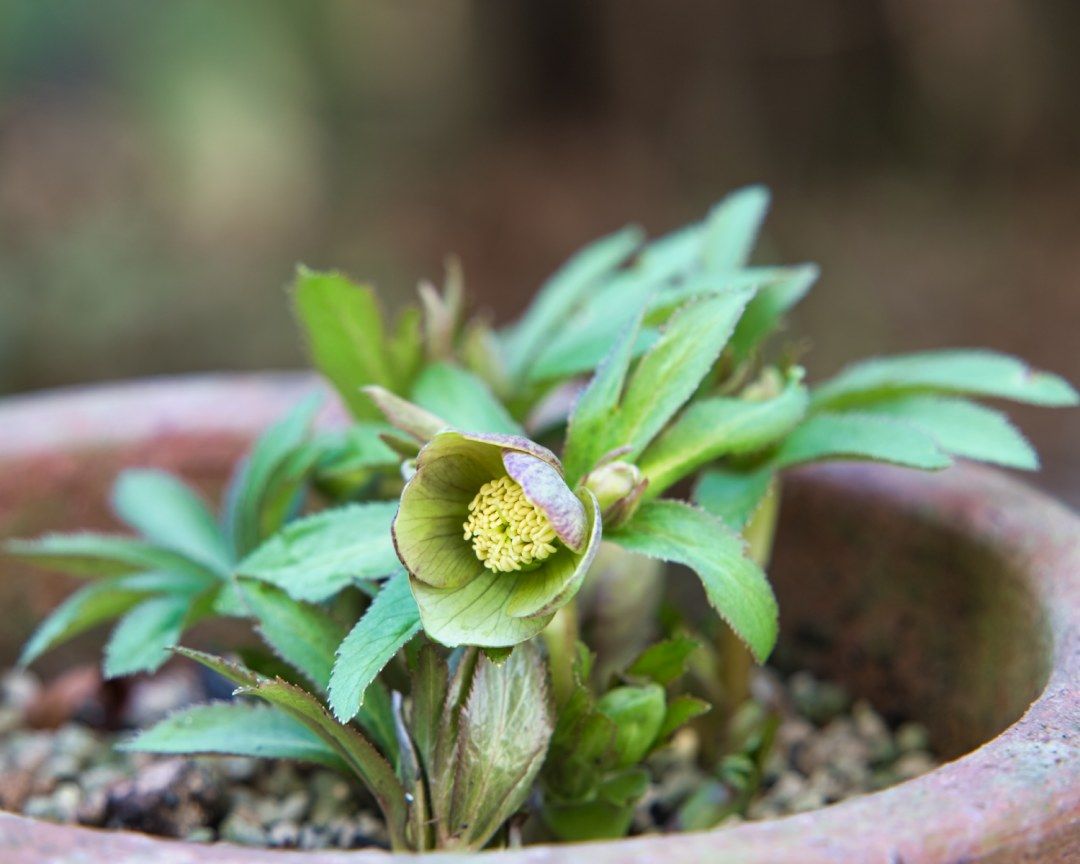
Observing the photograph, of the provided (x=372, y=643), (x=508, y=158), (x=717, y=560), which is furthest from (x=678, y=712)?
(x=508, y=158)

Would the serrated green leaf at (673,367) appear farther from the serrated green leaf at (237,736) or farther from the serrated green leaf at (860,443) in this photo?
the serrated green leaf at (237,736)

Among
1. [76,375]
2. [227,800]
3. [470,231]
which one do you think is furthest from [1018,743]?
[470,231]

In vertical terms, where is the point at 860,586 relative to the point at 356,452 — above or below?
below

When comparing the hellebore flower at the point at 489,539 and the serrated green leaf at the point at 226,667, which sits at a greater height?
the hellebore flower at the point at 489,539

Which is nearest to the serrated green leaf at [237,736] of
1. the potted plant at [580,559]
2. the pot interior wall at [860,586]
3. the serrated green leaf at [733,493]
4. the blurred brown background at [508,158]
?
the potted plant at [580,559]

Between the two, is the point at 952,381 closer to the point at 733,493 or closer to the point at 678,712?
the point at 733,493

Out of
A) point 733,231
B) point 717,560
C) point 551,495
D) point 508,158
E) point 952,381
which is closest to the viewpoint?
point 551,495

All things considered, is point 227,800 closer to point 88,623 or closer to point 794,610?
point 88,623

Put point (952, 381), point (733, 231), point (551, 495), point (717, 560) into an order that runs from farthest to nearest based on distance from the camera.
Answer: point (733, 231) < point (952, 381) < point (717, 560) < point (551, 495)
